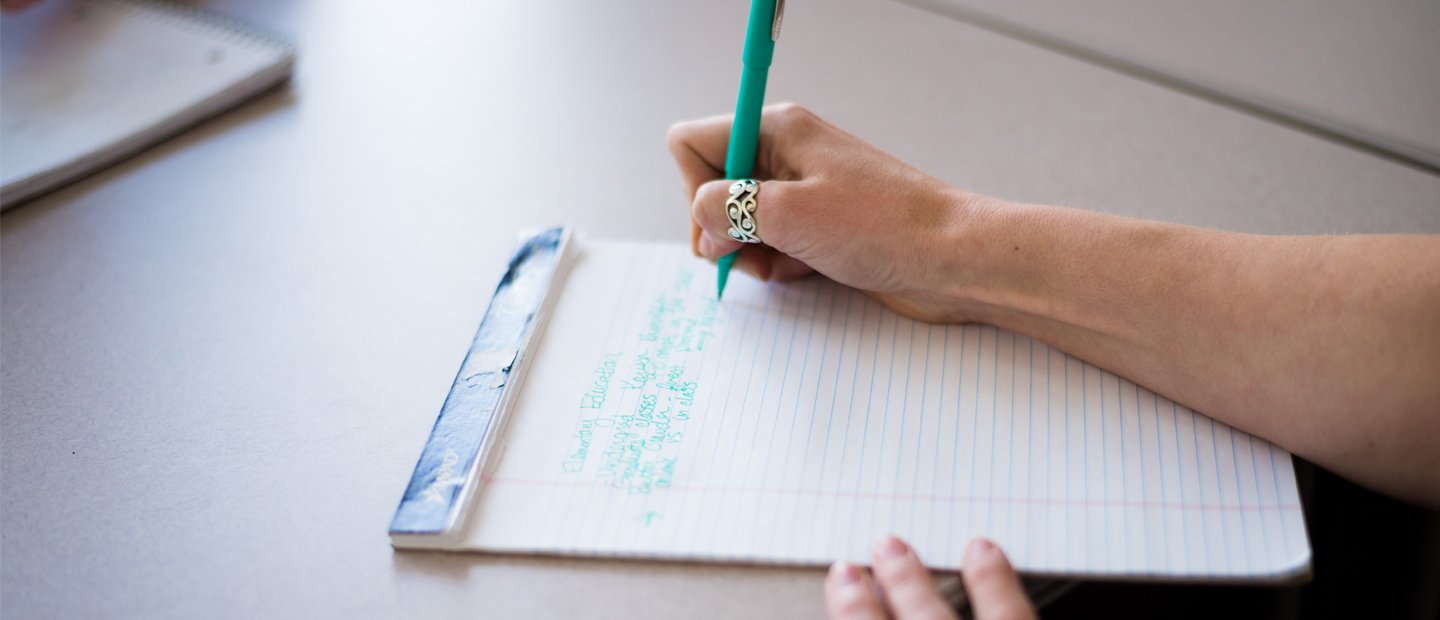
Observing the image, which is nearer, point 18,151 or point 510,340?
point 510,340

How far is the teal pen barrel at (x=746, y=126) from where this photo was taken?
786 millimetres

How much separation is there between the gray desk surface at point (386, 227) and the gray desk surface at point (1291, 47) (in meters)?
0.05

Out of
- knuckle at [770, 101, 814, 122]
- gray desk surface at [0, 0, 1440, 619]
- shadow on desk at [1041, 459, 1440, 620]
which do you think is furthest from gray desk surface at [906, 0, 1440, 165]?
knuckle at [770, 101, 814, 122]

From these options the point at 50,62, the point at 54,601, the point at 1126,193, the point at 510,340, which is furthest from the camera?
the point at 50,62

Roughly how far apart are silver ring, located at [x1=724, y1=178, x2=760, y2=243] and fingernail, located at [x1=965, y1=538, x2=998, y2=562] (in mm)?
296

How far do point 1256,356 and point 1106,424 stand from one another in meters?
0.10

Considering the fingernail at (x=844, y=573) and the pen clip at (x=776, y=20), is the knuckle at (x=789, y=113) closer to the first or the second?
the pen clip at (x=776, y=20)

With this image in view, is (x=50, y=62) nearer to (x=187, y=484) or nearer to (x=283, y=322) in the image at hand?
(x=283, y=322)

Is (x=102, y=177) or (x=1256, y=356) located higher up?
(x=102, y=177)

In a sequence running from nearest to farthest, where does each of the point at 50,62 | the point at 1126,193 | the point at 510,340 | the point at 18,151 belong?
1. the point at 510,340
2. the point at 1126,193
3. the point at 18,151
4. the point at 50,62

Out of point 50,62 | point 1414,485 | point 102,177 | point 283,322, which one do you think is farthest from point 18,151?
point 1414,485

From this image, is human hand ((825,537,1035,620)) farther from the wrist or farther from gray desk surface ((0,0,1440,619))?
the wrist

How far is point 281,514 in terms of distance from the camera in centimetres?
67

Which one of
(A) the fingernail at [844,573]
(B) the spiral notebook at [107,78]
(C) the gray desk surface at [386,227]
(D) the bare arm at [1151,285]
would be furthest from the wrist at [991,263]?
(B) the spiral notebook at [107,78]
